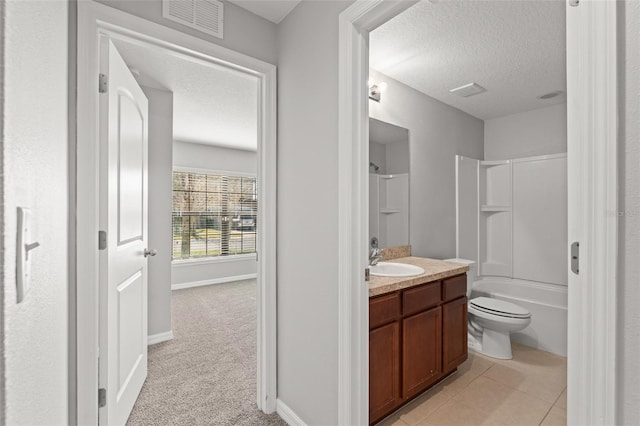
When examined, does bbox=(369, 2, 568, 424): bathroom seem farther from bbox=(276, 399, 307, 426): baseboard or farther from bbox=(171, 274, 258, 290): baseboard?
bbox=(171, 274, 258, 290): baseboard

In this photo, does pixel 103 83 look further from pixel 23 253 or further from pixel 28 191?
pixel 23 253

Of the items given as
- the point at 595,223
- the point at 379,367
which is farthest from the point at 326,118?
the point at 379,367

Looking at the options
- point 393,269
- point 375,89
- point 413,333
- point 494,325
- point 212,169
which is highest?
point 375,89

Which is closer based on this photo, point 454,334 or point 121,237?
point 121,237

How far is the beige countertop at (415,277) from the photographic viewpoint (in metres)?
1.75

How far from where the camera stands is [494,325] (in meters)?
2.68

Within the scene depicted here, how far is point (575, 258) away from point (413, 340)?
1.39 meters

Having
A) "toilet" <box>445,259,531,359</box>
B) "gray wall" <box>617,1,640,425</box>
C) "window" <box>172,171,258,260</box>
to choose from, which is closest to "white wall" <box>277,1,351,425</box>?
"gray wall" <box>617,1,640,425</box>

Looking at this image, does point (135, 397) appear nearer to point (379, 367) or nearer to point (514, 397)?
point (379, 367)

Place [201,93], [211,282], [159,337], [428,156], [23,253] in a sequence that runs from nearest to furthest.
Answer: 1. [23,253]
2. [159,337]
3. [428,156]
4. [201,93]
5. [211,282]

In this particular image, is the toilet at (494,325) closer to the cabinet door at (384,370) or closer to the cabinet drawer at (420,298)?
the cabinet drawer at (420,298)

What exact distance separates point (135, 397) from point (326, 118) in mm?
2143

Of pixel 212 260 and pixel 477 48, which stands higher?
pixel 477 48

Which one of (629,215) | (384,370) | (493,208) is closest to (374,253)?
(384,370)
